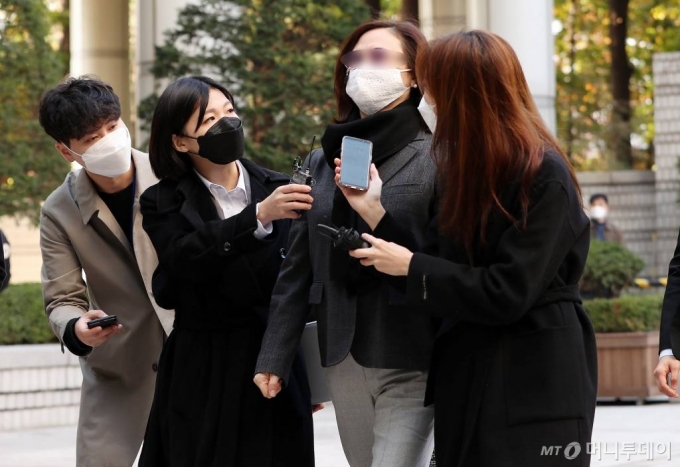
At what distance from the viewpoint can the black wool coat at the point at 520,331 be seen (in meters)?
3.29

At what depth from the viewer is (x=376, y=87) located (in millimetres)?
4062

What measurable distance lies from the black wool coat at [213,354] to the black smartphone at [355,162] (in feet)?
2.11

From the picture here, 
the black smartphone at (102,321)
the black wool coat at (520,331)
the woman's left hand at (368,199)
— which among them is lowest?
the black smartphone at (102,321)

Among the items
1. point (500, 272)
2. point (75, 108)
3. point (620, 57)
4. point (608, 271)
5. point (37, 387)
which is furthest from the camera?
point (620, 57)

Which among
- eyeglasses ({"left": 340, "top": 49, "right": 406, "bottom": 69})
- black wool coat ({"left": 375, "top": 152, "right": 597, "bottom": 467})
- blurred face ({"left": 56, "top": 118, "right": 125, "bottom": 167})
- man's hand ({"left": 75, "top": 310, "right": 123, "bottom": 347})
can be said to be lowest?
man's hand ({"left": 75, "top": 310, "right": 123, "bottom": 347})

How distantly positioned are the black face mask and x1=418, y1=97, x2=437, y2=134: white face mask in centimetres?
76

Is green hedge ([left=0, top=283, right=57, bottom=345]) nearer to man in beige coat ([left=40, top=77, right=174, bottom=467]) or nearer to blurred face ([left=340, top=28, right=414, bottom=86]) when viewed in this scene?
man in beige coat ([left=40, top=77, right=174, bottom=467])

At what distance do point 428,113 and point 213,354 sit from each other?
116 centimetres

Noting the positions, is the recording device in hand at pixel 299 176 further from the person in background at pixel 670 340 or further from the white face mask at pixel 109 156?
the person in background at pixel 670 340

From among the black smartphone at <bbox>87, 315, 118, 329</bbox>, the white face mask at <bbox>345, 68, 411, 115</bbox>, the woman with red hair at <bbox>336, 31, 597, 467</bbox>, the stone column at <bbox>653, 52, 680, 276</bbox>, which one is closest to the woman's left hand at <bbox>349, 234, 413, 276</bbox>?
the woman with red hair at <bbox>336, 31, 597, 467</bbox>

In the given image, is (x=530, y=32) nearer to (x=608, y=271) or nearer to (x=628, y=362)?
(x=608, y=271)

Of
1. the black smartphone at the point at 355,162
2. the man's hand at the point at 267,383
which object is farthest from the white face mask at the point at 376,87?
the man's hand at the point at 267,383

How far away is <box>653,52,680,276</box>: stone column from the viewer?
805 inches

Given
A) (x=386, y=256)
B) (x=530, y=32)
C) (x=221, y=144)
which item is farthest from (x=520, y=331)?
(x=530, y=32)
